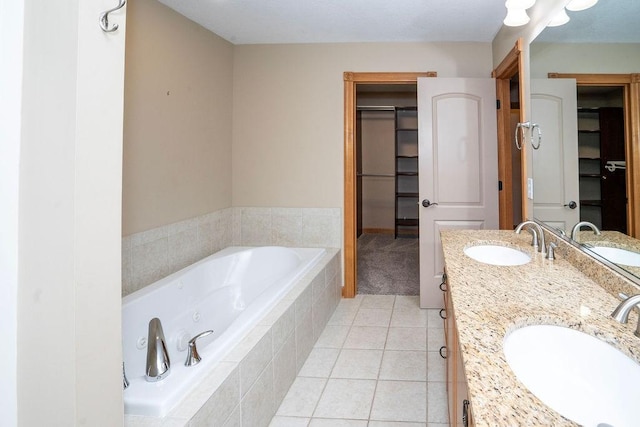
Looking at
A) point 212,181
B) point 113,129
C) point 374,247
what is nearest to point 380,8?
point 212,181

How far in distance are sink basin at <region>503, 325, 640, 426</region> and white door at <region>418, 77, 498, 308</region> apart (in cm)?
241

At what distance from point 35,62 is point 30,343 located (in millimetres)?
575

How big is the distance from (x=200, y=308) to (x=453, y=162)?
2379mm

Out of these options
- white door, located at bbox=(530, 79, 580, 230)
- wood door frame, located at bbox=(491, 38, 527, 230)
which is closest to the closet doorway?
wood door frame, located at bbox=(491, 38, 527, 230)

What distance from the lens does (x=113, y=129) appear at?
0.89 meters

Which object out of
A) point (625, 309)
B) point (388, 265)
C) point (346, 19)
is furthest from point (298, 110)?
point (625, 309)

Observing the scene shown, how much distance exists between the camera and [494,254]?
1930 millimetres

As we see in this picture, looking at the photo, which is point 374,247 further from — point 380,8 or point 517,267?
point 517,267

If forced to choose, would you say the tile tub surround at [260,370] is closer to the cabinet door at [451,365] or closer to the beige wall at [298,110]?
the cabinet door at [451,365]

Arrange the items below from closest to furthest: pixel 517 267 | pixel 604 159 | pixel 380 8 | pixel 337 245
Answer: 1. pixel 604 159
2. pixel 517 267
3. pixel 380 8
4. pixel 337 245

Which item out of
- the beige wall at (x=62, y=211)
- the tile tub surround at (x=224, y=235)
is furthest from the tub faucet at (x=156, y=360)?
the tile tub surround at (x=224, y=235)

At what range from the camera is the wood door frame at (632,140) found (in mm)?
1083

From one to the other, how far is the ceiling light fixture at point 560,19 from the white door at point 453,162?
54.2 inches

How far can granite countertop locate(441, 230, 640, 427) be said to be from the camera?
0.61 meters
